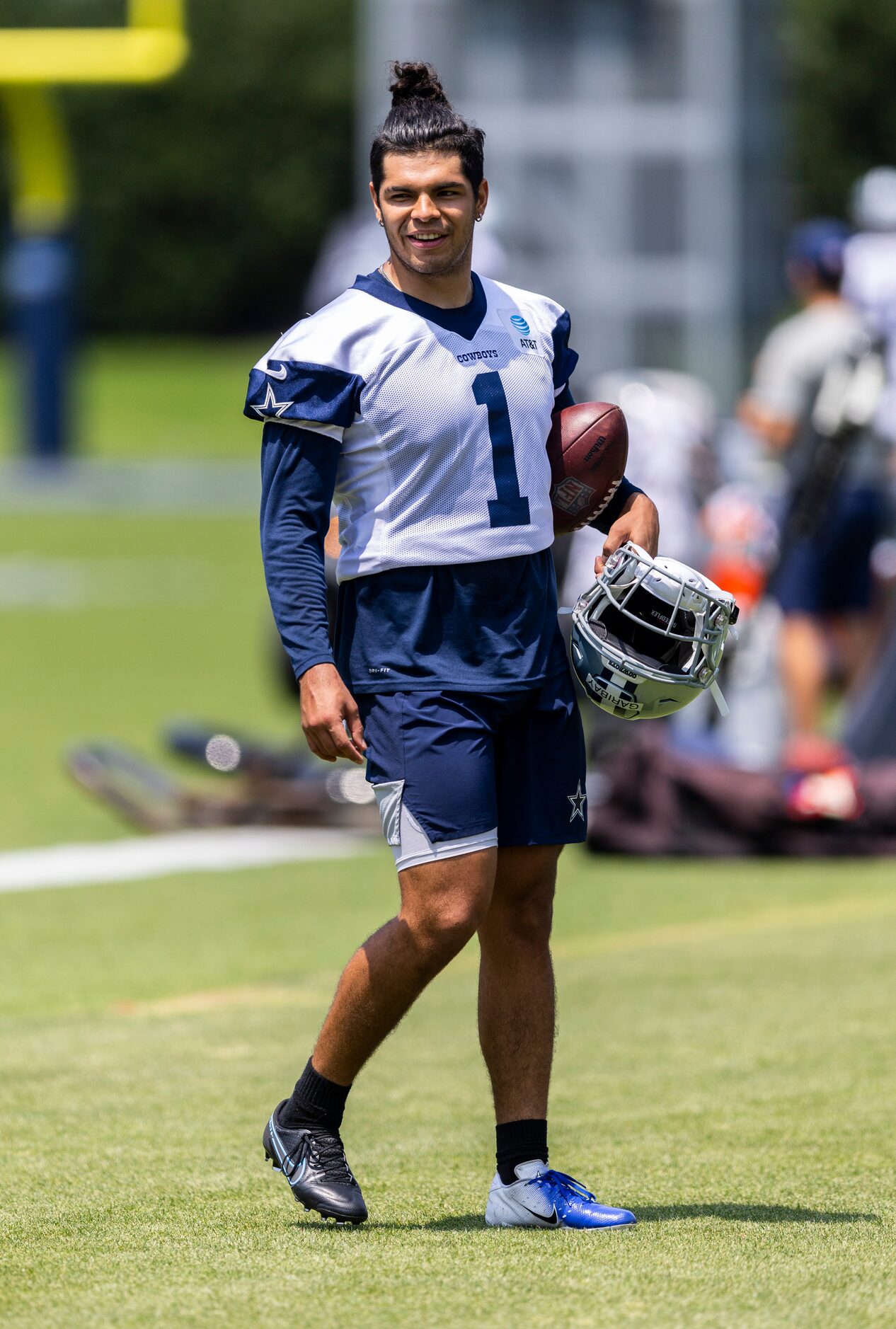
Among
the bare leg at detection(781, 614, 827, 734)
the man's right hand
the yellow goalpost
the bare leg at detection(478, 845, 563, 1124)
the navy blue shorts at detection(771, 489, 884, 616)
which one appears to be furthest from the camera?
the yellow goalpost

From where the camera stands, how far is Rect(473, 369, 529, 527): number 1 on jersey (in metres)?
3.93

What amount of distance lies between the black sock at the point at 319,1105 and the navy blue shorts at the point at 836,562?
19.7 ft

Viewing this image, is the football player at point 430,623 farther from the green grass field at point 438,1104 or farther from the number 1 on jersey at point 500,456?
the green grass field at point 438,1104

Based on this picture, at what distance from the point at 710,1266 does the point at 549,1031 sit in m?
0.57

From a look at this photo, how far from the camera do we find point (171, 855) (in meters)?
8.62

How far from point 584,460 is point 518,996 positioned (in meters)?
1.01

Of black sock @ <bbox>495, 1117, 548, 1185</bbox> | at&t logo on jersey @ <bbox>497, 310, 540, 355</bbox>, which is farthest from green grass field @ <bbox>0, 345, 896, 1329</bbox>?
at&t logo on jersey @ <bbox>497, 310, 540, 355</bbox>

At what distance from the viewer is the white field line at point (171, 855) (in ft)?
26.8

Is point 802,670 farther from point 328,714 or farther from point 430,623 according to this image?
point 328,714

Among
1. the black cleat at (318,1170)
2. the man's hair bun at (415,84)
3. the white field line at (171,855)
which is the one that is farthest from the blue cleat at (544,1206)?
the white field line at (171,855)

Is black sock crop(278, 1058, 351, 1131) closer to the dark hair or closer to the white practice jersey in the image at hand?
the white practice jersey

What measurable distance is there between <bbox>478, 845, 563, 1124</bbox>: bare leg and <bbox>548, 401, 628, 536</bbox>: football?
68cm

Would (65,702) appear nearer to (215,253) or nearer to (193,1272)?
(193,1272)

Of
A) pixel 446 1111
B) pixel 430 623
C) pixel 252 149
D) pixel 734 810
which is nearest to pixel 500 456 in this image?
pixel 430 623
